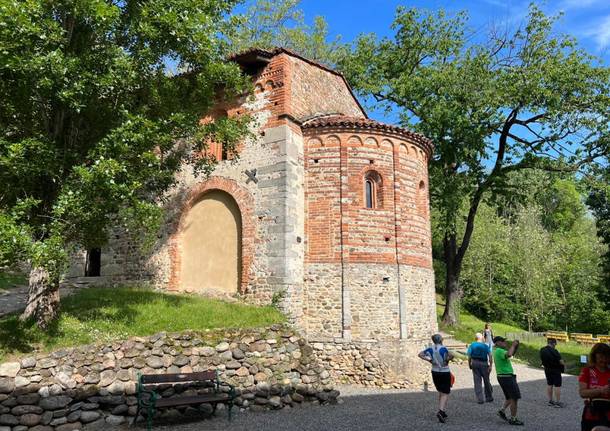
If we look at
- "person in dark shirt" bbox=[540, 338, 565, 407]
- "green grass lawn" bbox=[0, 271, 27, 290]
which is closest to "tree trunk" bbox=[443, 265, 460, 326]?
"person in dark shirt" bbox=[540, 338, 565, 407]

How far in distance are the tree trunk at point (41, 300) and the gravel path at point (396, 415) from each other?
316 centimetres

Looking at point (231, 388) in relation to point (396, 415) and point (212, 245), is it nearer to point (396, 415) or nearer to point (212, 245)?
point (396, 415)

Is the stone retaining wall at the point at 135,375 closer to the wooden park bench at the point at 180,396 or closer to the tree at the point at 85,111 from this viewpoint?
the wooden park bench at the point at 180,396

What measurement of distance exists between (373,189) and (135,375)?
28.0 feet

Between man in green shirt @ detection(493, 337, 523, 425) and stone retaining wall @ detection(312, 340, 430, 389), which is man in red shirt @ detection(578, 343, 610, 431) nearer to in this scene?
man in green shirt @ detection(493, 337, 523, 425)

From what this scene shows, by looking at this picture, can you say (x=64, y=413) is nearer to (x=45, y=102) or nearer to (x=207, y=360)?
(x=207, y=360)

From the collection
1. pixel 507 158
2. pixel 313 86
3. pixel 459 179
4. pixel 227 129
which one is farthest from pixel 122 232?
pixel 507 158

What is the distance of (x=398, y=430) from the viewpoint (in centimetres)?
766

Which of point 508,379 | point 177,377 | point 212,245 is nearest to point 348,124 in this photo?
point 212,245

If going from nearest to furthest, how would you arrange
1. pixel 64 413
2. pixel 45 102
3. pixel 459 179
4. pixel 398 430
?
1. pixel 64 413
2. pixel 398 430
3. pixel 45 102
4. pixel 459 179

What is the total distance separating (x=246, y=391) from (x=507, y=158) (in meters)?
17.5

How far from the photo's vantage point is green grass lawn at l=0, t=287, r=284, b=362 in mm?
8000

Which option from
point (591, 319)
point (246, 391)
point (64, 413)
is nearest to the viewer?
point (64, 413)

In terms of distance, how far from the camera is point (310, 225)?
43.1ft
